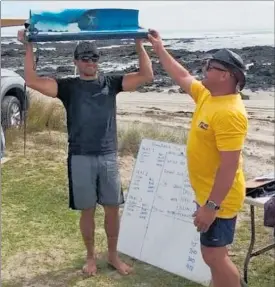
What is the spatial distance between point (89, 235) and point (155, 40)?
1.48 metres

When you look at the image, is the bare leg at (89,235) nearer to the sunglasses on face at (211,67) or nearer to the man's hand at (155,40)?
the man's hand at (155,40)

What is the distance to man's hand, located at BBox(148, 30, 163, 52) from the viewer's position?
3.85m

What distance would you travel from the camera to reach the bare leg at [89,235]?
4379 mm

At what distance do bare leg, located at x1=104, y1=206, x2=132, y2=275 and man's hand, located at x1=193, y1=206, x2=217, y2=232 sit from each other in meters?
1.18

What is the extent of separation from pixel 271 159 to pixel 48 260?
16.9 ft

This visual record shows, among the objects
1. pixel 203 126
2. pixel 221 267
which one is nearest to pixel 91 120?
pixel 203 126

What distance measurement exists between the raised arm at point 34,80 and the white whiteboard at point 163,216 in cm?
101

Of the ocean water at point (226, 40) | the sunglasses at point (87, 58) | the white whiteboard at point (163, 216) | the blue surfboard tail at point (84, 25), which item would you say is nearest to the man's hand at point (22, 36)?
the blue surfboard tail at point (84, 25)

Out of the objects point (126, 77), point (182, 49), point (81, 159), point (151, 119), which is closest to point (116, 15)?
point (126, 77)

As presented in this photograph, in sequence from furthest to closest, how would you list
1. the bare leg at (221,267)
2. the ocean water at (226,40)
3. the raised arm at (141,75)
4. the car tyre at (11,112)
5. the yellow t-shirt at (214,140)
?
the ocean water at (226,40), the car tyre at (11,112), the raised arm at (141,75), the bare leg at (221,267), the yellow t-shirt at (214,140)

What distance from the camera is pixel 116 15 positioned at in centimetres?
387

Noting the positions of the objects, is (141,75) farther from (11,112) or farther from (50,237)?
(11,112)

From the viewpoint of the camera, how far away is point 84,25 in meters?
3.82

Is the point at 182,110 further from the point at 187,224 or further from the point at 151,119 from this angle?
the point at 187,224
